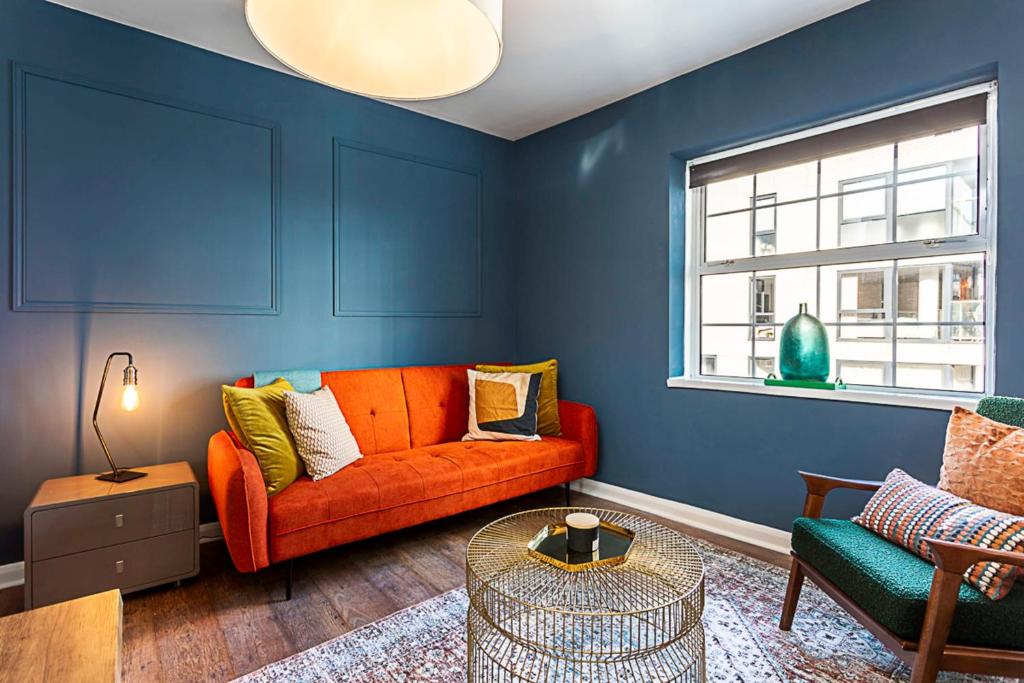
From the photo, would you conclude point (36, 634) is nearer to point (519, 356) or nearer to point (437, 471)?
point (437, 471)

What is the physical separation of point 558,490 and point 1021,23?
322 cm

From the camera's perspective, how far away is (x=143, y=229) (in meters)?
2.65

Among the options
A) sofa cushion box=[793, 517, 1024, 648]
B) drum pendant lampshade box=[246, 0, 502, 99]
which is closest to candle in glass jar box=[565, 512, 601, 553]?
sofa cushion box=[793, 517, 1024, 648]

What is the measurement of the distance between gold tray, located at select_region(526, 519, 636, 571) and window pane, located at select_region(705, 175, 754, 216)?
2.12 metres

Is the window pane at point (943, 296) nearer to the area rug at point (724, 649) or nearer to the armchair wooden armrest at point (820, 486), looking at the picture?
the armchair wooden armrest at point (820, 486)

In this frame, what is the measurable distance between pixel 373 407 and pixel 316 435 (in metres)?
0.64

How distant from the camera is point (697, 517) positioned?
308cm

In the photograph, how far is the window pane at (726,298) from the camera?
3.08 m

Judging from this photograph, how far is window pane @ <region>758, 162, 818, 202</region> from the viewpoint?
2.81m

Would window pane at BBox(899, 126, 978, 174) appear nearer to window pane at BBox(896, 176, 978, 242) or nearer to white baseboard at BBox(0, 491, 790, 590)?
window pane at BBox(896, 176, 978, 242)

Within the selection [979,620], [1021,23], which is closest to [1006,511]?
[979,620]

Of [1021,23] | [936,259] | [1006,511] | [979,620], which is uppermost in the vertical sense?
[1021,23]

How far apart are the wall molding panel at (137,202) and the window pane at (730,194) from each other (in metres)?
2.53

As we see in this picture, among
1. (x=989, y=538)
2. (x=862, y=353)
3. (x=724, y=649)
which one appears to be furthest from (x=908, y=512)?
(x=862, y=353)
